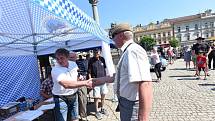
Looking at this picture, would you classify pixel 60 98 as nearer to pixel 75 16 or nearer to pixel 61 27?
pixel 75 16

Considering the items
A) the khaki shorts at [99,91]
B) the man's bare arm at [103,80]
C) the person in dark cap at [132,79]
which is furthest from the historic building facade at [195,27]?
the person in dark cap at [132,79]

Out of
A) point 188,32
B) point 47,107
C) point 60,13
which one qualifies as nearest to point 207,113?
point 47,107

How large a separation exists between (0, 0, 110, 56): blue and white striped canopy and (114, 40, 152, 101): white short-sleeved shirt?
936 mm

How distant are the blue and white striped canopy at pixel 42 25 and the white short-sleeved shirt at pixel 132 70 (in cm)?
94

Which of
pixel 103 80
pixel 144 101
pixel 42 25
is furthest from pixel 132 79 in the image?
pixel 42 25

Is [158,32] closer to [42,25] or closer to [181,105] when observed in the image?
[181,105]

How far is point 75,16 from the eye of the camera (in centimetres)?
449

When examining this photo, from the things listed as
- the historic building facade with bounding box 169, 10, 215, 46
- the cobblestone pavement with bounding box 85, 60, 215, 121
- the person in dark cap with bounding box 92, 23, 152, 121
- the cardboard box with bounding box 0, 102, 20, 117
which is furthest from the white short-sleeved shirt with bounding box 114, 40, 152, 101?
the historic building facade with bounding box 169, 10, 215, 46

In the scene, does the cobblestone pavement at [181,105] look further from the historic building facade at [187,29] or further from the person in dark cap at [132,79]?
the historic building facade at [187,29]

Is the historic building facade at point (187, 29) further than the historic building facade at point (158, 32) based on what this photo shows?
No

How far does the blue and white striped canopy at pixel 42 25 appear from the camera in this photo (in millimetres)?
4023

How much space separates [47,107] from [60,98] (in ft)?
2.82

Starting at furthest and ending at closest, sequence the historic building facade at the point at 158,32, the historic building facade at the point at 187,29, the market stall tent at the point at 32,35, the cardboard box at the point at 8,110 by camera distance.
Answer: the historic building facade at the point at 158,32 < the historic building facade at the point at 187,29 < the cardboard box at the point at 8,110 < the market stall tent at the point at 32,35

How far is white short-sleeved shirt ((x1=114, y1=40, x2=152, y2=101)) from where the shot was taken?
3.35 meters
